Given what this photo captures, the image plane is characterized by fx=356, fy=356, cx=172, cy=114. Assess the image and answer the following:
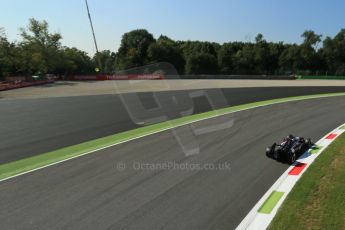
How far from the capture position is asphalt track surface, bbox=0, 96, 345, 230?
19.6 ft

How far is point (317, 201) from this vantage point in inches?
257

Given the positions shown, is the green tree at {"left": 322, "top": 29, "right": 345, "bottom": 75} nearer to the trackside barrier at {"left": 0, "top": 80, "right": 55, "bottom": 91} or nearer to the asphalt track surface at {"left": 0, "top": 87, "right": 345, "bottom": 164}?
the trackside barrier at {"left": 0, "top": 80, "right": 55, "bottom": 91}

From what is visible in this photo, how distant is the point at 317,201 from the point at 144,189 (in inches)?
132

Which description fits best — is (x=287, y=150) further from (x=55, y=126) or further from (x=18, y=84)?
(x=18, y=84)

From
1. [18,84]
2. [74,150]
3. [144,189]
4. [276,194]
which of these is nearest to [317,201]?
[276,194]

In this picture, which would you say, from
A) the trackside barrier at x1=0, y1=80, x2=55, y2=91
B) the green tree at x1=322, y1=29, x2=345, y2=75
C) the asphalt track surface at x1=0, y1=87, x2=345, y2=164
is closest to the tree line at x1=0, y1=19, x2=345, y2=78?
the green tree at x1=322, y1=29, x2=345, y2=75

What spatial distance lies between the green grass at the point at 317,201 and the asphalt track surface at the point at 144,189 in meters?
0.69

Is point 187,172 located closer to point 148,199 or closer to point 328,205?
point 148,199

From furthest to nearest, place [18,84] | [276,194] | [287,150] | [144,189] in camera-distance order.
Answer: [18,84]
[287,150]
[144,189]
[276,194]

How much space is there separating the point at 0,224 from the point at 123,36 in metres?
109

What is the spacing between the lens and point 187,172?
8555mm

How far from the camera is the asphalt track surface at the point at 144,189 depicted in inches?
236

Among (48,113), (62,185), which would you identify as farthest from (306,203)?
(48,113)

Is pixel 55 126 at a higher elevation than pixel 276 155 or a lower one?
lower
